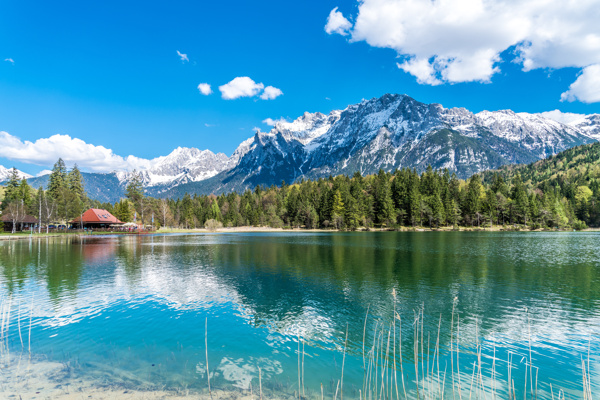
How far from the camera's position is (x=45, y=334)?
17.2 m

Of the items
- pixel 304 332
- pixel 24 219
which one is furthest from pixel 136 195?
pixel 304 332

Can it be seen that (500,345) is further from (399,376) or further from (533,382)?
(399,376)

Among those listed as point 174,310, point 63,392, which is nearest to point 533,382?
point 63,392

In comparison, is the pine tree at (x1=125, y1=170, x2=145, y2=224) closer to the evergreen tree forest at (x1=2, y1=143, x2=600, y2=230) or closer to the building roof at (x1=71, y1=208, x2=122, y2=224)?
the evergreen tree forest at (x1=2, y1=143, x2=600, y2=230)

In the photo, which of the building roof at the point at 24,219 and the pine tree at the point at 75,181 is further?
the pine tree at the point at 75,181

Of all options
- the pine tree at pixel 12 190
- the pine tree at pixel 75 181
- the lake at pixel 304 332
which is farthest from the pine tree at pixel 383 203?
the pine tree at pixel 12 190

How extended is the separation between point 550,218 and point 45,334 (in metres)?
187

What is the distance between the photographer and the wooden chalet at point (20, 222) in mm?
109706

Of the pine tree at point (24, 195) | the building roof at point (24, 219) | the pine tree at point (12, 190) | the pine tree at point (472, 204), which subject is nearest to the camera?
the building roof at point (24, 219)

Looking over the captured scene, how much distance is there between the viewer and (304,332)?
58.0 feet

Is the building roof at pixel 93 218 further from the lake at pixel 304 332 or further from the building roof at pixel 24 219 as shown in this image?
the lake at pixel 304 332

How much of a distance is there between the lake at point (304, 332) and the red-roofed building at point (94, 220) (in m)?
102

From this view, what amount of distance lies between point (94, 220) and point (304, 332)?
5337 inches

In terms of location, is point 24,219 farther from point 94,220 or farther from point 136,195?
point 136,195
